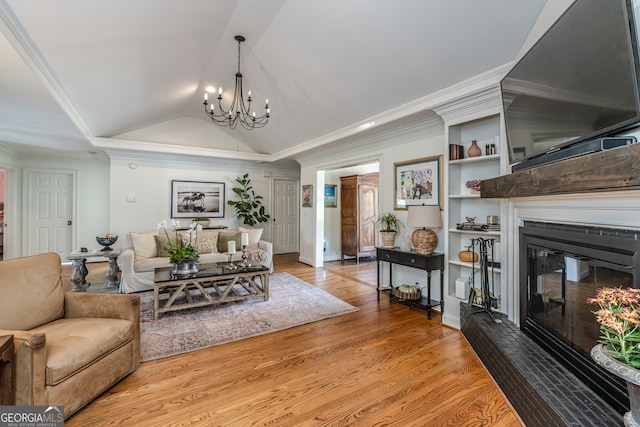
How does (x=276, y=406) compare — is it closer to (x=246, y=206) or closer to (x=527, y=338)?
(x=527, y=338)

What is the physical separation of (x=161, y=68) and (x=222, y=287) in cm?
294

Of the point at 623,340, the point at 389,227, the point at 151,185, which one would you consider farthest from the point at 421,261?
the point at 151,185

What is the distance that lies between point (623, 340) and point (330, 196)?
5.64m

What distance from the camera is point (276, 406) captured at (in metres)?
1.78

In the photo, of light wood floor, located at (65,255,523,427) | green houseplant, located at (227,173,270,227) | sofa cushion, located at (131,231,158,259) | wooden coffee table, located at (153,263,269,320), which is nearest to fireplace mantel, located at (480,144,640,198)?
light wood floor, located at (65,255,523,427)

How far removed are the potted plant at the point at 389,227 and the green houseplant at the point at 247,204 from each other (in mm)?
3466

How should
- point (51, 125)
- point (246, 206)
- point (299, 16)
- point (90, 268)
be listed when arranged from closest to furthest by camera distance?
point (299, 16)
point (51, 125)
point (90, 268)
point (246, 206)

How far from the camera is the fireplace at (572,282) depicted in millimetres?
1419

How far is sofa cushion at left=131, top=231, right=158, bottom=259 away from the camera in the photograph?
4.46 metres

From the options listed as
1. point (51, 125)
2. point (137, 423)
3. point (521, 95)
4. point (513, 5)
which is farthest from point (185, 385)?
point (51, 125)

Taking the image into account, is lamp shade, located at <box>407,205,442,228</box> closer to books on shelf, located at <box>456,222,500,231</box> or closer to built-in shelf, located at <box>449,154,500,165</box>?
books on shelf, located at <box>456,222,500,231</box>

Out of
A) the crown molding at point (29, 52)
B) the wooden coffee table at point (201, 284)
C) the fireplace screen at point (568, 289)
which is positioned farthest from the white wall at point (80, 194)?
the fireplace screen at point (568, 289)

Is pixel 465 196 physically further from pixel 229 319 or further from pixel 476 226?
pixel 229 319

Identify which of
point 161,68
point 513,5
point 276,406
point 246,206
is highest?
point 161,68
